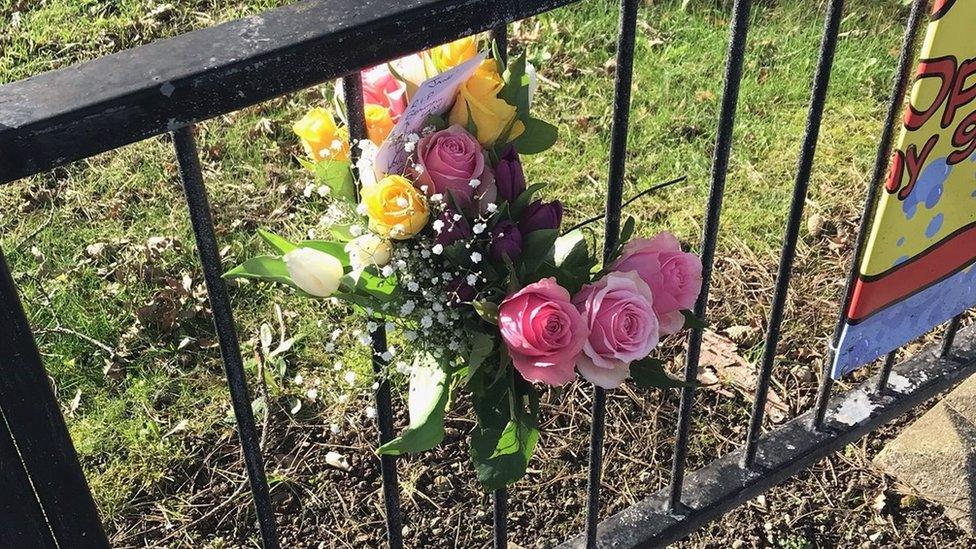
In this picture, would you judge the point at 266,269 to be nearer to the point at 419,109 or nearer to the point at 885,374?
the point at 419,109

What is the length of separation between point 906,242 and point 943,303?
0.36m

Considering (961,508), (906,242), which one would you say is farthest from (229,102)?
(961,508)

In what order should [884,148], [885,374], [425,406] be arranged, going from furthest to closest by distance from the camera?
[885,374], [884,148], [425,406]

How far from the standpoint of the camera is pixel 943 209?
2.06m

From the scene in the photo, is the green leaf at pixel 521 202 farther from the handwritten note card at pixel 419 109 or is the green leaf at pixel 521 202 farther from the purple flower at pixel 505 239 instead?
the handwritten note card at pixel 419 109

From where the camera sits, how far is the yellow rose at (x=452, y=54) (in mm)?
1441

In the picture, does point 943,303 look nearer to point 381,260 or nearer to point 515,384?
point 515,384

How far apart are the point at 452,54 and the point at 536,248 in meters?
0.31

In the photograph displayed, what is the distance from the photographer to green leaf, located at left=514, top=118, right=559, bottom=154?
153 cm

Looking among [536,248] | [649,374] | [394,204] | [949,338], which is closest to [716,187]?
[649,374]

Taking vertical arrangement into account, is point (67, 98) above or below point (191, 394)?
below

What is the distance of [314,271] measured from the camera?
4.54 feet

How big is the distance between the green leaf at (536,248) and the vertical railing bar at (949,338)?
1.49 metres

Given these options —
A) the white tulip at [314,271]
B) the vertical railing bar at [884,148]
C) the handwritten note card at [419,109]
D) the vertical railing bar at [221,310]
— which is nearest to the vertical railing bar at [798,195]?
the vertical railing bar at [884,148]
